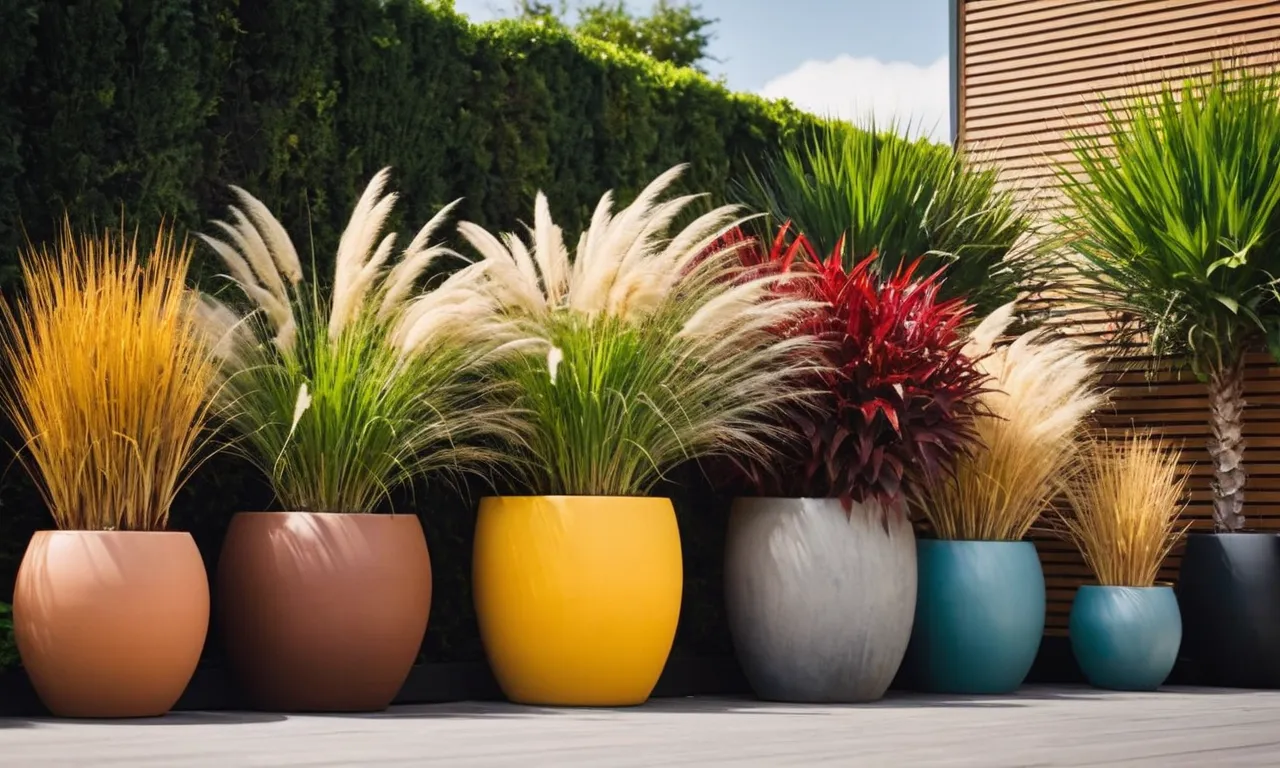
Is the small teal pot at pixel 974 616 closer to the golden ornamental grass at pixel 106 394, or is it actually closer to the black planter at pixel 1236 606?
the black planter at pixel 1236 606

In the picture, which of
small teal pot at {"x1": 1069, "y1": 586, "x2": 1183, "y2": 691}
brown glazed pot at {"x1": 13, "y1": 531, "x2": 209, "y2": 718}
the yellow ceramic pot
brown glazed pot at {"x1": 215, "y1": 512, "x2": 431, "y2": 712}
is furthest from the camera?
small teal pot at {"x1": 1069, "y1": 586, "x2": 1183, "y2": 691}

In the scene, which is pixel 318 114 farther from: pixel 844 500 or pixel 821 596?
pixel 821 596

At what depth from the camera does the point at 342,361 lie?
4.07 m

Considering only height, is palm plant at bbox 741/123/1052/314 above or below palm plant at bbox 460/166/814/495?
above

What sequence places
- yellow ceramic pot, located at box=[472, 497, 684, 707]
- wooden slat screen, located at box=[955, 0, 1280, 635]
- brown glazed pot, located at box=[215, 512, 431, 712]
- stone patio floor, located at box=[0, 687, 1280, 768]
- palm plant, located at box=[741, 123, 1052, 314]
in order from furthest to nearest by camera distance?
1. wooden slat screen, located at box=[955, 0, 1280, 635]
2. palm plant, located at box=[741, 123, 1052, 314]
3. yellow ceramic pot, located at box=[472, 497, 684, 707]
4. brown glazed pot, located at box=[215, 512, 431, 712]
5. stone patio floor, located at box=[0, 687, 1280, 768]

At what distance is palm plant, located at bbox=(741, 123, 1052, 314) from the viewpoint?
5.99 metres

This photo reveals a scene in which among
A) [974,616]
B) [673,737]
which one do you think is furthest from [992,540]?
[673,737]

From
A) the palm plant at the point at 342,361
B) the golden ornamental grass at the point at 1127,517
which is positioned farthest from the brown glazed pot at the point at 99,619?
the golden ornamental grass at the point at 1127,517

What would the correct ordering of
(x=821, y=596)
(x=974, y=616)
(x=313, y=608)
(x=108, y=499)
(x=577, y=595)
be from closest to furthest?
(x=108, y=499)
(x=313, y=608)
(x=577, y=595)
(x=821, y=596)
(x=974, y=616)

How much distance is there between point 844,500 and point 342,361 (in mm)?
1525

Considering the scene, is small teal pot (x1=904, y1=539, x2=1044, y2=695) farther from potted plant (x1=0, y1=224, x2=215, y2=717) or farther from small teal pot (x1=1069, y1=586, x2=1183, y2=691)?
potted plant (x1=0, y1=224, x2=215, y2=717)

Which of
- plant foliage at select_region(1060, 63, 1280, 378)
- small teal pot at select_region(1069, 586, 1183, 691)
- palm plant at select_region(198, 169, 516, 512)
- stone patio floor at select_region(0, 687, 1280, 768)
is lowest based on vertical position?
small teal pot at select_region(1069, 586, 1183, 691)

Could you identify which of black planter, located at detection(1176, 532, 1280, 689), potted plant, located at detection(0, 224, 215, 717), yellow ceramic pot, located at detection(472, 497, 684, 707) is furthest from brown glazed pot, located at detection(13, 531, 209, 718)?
black planter, located at detection(1176, 532, 1280, 689)

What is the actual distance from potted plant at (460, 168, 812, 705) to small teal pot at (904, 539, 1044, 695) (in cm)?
107
